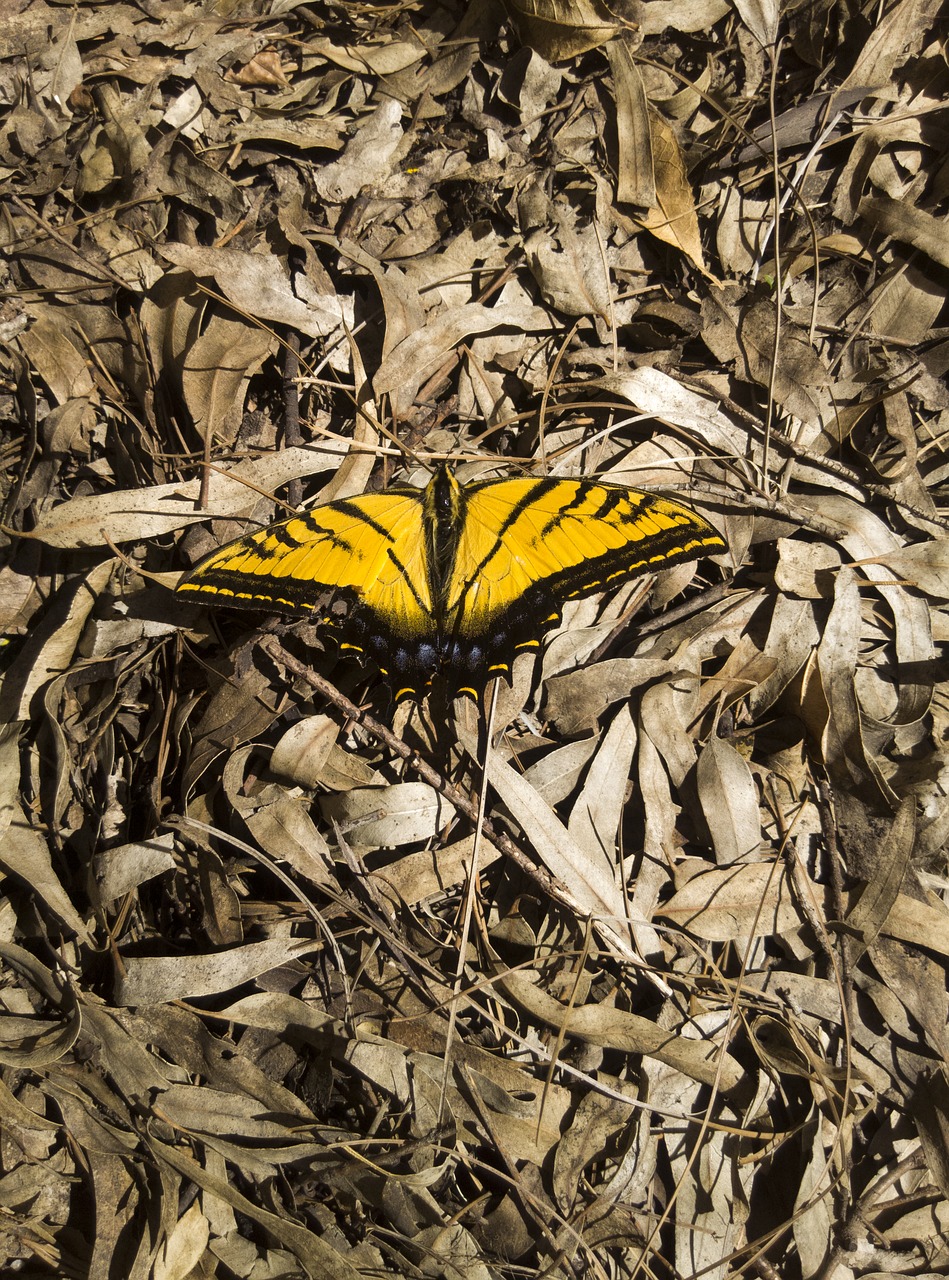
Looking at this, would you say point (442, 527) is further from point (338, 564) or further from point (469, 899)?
point (469, 899)

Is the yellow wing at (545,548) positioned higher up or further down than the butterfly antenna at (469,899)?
higher up

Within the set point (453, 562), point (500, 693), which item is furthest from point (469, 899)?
point (453, 562)

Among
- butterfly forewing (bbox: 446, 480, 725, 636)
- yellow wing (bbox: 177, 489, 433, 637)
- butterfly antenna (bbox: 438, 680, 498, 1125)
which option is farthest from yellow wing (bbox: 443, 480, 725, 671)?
butterfly antenna (bbox: 438, 680, 498, 1125)

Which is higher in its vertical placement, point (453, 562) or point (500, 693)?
point (453, 562)

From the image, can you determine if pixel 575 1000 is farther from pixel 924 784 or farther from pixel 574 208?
pixel 574 208

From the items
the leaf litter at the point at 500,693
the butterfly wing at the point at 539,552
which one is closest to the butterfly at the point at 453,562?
the butterfly wing at the point at 539,552

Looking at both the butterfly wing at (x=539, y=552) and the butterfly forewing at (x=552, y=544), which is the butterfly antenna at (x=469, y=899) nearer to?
the butterfly wing at (x=539, y=552)

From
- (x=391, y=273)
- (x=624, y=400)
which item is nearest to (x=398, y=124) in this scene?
(x=391, y=273)
